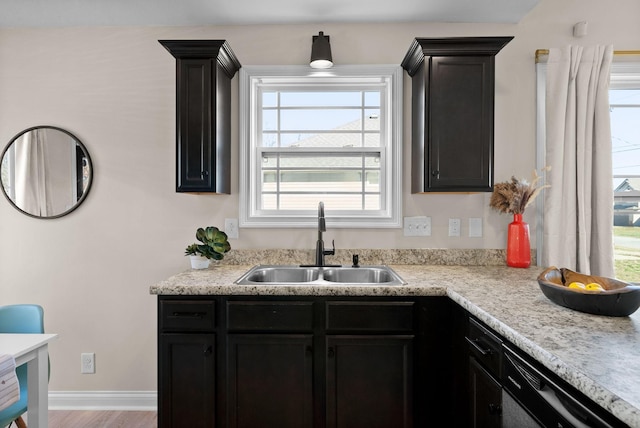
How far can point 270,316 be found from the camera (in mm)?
1693

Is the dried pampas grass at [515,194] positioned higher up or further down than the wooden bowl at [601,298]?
higher up

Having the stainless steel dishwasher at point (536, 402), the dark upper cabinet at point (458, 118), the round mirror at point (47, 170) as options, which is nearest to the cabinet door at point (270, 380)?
the stainless steel dishwasher at point (536, 402)

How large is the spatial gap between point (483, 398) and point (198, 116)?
1984mm

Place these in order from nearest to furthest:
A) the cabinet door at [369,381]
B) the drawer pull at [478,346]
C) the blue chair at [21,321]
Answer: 1. the drawer pull at [478,346]
2. the cabinet door at [369,381]
3. the blue chair at [21,321]

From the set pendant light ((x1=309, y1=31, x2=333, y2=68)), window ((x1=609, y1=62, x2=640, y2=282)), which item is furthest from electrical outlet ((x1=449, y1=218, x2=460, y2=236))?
pendant light ((x1=309, y1=31, x2=333, y2=68))

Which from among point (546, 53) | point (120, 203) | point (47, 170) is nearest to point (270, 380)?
point (120, 203)

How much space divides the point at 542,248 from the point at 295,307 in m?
1.72

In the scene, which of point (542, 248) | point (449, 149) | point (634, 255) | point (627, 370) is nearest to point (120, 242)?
point (449, 149)

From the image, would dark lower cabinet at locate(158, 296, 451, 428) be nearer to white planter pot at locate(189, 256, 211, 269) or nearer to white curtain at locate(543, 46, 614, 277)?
white planter pot at locate(189, 256, 211, 269)

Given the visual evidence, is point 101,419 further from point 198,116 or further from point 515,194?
point 515,194

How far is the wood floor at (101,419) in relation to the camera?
218 cm

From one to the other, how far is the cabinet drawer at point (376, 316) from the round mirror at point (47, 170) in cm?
197

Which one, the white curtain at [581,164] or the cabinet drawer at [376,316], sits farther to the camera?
the white curtain at [581,164]

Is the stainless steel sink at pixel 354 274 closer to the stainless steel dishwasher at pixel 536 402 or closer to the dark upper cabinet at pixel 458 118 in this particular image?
the dark upper cabinet at pixel 458 118
